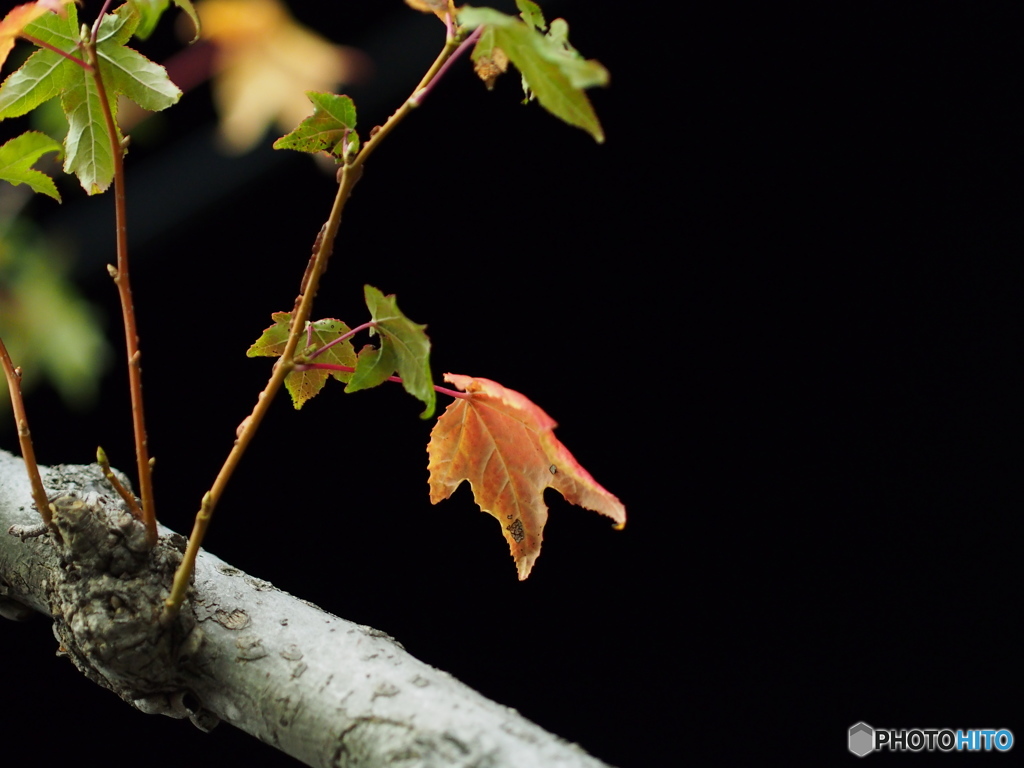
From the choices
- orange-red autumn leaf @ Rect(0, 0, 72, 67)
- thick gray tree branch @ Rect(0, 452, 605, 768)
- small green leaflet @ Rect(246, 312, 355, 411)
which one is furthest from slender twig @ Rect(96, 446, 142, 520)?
orange-red autumn leaf @ Rect(0, 0, 72, 67)

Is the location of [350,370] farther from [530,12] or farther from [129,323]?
[530,12]

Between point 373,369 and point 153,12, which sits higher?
point 153,12

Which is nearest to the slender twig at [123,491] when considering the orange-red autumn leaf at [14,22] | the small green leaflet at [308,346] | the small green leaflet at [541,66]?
the small green leaflet at [308,346]

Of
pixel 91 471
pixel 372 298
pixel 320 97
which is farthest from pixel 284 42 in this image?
pixel 91 471

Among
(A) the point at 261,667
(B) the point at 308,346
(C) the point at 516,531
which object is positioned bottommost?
(A) the point at 261,667

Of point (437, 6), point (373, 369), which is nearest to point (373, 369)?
point (373, 369)

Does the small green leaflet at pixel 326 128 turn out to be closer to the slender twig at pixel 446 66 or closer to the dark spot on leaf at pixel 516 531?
the slender twig at pixel 446 66

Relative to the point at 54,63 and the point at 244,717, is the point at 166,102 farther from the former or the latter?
the point at 244,717
